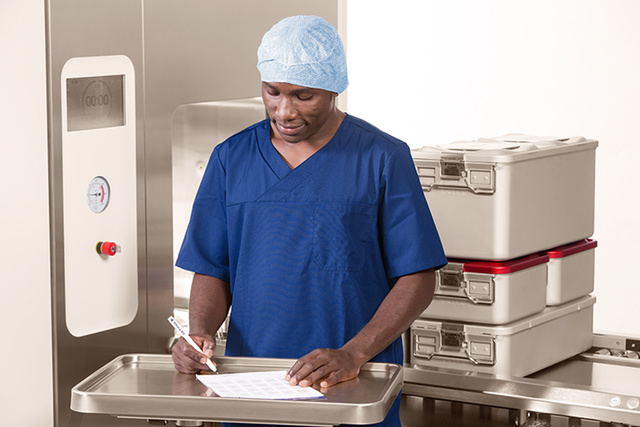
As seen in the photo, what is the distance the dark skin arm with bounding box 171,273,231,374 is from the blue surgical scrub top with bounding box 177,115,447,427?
0.05 m

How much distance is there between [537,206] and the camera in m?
2.08

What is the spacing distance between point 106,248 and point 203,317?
0.42 meters

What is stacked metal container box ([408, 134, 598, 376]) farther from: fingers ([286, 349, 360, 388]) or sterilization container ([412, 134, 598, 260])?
fingers ([286, 349, 360, 388])

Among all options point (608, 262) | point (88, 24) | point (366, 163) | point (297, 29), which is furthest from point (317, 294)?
point (608, 262)

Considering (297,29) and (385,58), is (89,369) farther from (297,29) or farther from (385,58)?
(385,58)

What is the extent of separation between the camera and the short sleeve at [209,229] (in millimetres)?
1715

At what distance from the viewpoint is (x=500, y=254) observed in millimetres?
2010

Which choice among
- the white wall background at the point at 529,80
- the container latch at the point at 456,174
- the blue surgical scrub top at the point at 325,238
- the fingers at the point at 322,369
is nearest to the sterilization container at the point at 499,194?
the container latch at the point at 456,174

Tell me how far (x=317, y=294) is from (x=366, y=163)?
0.83 feet

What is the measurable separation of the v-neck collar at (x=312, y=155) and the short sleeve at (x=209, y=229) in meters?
0.10

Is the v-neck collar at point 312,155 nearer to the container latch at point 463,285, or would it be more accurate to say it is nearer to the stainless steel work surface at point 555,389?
the container latch at point 463,285

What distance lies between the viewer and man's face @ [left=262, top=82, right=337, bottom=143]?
1546 millimetres

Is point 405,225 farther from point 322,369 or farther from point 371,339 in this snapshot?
point 322,369

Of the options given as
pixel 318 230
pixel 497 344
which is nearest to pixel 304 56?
pixel 318 230
